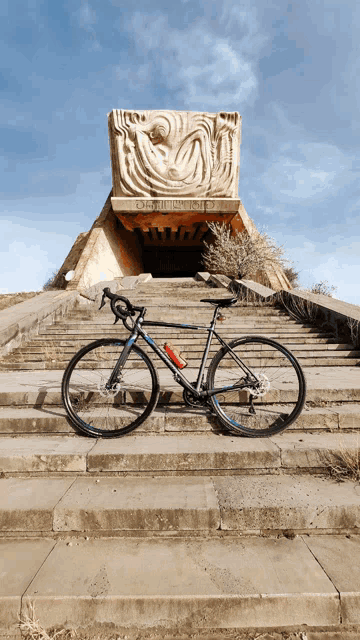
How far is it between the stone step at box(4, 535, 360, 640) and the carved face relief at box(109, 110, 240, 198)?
13265mm

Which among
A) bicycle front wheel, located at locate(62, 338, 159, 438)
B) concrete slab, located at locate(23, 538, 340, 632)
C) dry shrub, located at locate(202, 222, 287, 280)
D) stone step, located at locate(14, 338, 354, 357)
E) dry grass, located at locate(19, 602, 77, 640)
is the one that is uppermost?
dry shrub, located at locate(202, 222, 287, 280)

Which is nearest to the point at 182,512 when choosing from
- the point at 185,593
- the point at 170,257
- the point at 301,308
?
the point at 185,593

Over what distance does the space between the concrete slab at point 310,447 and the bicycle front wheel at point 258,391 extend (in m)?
0.13

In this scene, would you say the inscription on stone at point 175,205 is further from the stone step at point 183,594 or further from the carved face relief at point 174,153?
the stone step at point 183,594

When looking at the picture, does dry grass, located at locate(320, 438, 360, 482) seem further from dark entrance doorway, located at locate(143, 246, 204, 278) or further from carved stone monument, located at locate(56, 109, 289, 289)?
dark entrance doorway, located at locate(143, 246, 204, 278)

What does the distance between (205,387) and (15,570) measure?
5.00 feet

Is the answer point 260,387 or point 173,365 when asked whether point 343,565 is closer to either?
point 260,387

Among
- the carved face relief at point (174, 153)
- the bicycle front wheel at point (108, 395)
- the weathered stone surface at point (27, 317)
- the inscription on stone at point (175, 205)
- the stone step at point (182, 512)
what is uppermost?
the carved face relief at point (174, 153)

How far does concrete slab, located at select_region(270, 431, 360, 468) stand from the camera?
7.31 feet

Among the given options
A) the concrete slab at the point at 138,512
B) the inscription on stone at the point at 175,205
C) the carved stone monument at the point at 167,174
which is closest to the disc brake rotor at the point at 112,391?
the concrete slab at the point at 138,512

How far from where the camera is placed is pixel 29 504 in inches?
73.9

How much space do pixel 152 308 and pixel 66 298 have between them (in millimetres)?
1881

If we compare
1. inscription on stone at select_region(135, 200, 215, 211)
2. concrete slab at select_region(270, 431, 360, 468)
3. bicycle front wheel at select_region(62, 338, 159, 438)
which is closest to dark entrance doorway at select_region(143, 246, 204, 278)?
inscription on stone at select_region(135, 200, 215, 211)

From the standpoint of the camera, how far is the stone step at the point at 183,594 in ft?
4.63
